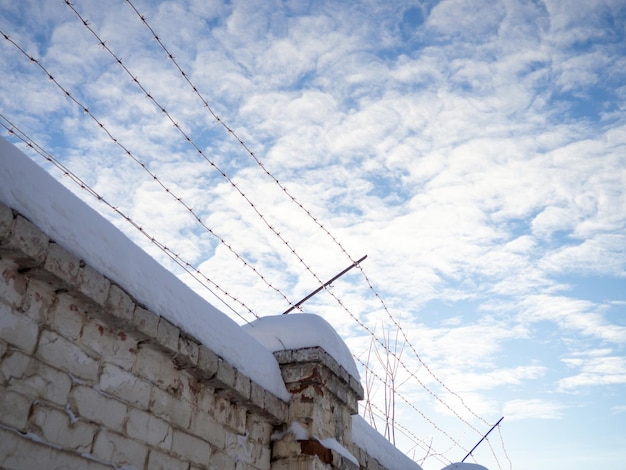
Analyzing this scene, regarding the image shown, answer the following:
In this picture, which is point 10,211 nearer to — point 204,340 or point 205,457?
point 204,340

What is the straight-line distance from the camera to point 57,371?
9.15 ft

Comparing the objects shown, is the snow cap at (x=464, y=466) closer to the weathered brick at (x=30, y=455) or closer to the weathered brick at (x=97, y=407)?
the weathered brick at (x=97, y=407)

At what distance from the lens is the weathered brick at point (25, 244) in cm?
257

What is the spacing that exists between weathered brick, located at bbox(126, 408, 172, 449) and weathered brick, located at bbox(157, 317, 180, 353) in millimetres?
392

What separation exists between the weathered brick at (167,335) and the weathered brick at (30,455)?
768mm

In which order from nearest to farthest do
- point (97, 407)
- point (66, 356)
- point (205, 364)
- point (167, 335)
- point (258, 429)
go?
1. point (66, 356)
2. point (97, 407)
3. point (167, 335)
4. point (205, 364)
5. point (258, 429)

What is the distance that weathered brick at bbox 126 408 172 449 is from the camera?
3189 mm

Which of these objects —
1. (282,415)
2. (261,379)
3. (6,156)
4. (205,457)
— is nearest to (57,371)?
(6,156)

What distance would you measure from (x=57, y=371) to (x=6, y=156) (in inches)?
41.7

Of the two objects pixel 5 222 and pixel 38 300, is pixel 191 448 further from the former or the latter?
pixel 5 222

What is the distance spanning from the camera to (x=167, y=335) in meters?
3.43

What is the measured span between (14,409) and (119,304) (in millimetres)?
733

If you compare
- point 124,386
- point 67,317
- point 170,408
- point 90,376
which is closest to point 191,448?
point 170,408

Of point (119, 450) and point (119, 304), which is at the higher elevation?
point (119, 304)
